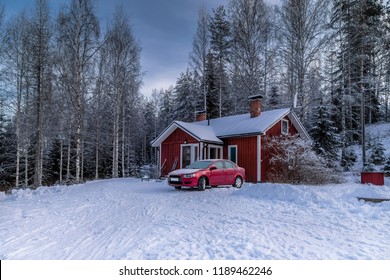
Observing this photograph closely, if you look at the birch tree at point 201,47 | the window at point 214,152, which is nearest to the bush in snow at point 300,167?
the window at point 214,152

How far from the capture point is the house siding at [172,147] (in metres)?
18.9

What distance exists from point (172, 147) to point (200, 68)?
918 centimetres

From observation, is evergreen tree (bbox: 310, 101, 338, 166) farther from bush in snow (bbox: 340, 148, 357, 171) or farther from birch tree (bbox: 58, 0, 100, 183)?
birch tree (bbox: 58, 0, 100, 183)

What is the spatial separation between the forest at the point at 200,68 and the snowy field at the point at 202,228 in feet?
31.7

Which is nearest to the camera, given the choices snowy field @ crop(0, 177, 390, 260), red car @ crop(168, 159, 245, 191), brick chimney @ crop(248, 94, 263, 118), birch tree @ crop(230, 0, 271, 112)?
snowy field @ crop(0, 177, 390, 260)

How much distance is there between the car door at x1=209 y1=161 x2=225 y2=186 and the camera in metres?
12.2

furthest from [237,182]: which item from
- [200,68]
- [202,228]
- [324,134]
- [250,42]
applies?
[200,68]

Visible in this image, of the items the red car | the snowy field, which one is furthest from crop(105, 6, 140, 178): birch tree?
the snowy field

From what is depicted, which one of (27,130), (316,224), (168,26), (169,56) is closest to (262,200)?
(316,224)

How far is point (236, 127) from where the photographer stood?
18297 mm

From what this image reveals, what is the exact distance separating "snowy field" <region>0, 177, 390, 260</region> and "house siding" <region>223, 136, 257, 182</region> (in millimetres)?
7243

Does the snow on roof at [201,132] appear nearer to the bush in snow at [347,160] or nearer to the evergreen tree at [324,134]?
the evergreen tree at [324,134]
